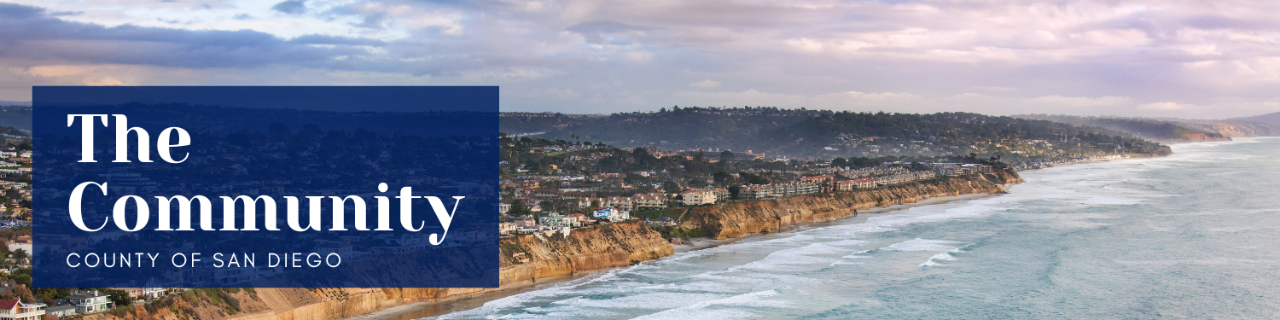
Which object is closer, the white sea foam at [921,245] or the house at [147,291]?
the house at [147,291]

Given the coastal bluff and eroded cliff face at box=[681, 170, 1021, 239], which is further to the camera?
eroded cliff face at box=[681, 170, 1021, 239]

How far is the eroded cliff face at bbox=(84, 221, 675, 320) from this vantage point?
65.5ft

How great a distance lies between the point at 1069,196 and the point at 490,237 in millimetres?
52461

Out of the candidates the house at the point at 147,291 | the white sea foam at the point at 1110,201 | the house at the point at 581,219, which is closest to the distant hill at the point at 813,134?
the white sea foam at the point at 1110,201

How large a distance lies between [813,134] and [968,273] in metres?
116

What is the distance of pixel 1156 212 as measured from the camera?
174ft

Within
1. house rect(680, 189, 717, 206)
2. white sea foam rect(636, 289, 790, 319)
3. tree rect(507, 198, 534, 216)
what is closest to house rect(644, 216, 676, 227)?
house rect(680, 189, 717, 206)

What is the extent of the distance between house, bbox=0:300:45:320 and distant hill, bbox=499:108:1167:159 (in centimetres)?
10470

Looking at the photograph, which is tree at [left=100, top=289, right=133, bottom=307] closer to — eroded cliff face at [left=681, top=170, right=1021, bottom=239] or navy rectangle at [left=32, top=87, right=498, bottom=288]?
navy rectangle at [left=32, top=87, right=498, bottom=288]

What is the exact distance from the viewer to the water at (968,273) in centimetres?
2489

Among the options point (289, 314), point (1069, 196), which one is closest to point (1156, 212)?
point (1069, 196)

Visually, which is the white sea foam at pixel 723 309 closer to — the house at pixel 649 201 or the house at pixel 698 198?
the house at pixel 649 201

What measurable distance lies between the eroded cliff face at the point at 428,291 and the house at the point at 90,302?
0.44 metres

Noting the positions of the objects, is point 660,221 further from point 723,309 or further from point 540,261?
point 723,309
